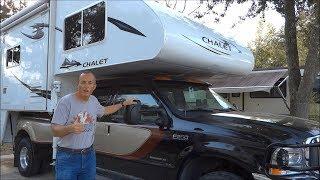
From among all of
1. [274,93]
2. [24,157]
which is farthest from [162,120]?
[274,93]

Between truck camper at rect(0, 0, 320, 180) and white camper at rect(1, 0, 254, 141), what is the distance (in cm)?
2

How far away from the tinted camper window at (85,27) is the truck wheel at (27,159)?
2.30m

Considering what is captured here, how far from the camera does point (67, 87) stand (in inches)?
289

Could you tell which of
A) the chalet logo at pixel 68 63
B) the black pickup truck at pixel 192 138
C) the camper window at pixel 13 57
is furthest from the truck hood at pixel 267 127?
the camper window at pixel 13 57

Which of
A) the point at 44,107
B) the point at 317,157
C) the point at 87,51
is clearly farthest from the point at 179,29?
the point at 44,107

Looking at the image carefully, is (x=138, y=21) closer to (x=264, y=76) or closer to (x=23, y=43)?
(x=23, y=43)

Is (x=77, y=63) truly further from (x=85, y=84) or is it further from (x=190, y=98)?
(x=85, y=84)

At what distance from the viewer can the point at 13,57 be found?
877cm

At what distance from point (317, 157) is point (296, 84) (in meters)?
5.47

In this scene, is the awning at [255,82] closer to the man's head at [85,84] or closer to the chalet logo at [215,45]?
the chalet logo at [215,45]

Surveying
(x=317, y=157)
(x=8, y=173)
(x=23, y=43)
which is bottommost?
(x=8, y=173)

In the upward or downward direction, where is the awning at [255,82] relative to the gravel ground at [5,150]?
upward

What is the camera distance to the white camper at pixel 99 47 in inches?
213

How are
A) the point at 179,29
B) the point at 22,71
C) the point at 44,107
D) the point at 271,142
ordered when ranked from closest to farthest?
the point at 271,142
the point at 179,29
the point at 44,107
the point at 22,71
